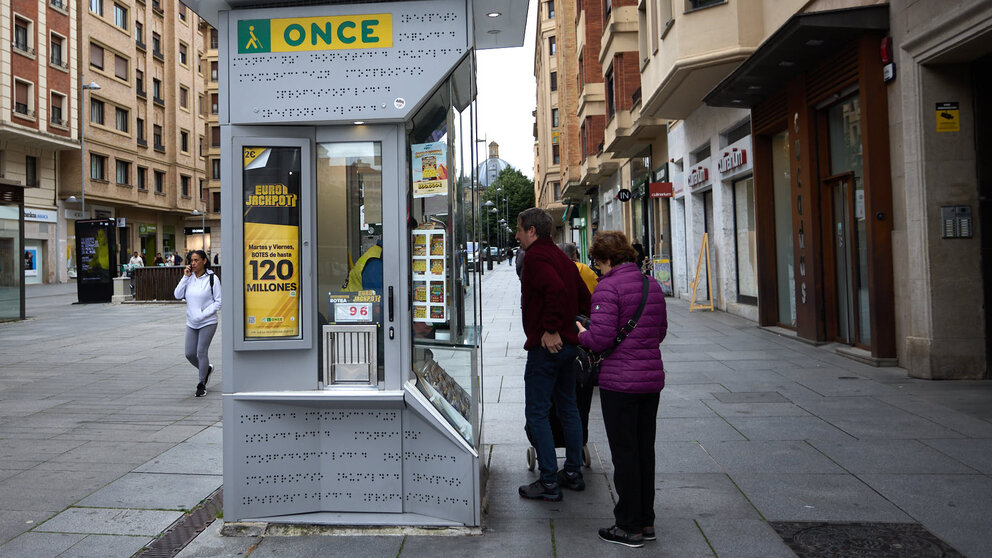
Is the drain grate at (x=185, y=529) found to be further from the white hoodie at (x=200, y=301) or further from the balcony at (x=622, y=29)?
the balcony at (x=622, y=29)

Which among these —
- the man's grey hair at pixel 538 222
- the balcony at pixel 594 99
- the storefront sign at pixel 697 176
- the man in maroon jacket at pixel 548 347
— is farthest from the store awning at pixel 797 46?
the balcony at pixel 594 99

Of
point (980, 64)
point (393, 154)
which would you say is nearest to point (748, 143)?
point (980, 64)

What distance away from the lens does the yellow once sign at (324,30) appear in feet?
13.6

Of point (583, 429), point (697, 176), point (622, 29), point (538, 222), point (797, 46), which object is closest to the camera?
point (538, 222)

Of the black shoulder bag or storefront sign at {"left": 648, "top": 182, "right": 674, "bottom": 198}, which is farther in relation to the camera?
storefront sign at {"left": 648, "top": 182, "right": 674, "bottom": 198}

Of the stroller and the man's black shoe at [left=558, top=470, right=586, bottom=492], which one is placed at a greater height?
the stroller

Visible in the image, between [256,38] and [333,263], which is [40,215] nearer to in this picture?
[256,38]

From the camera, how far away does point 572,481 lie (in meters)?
4.80

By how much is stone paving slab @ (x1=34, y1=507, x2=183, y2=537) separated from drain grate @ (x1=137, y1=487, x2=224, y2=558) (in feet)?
0.24

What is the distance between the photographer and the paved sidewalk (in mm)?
4012

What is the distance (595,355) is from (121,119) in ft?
156

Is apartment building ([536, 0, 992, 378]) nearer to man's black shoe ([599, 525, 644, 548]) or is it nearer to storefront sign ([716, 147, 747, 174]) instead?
storefront sign ([716, 147, 747, 174])

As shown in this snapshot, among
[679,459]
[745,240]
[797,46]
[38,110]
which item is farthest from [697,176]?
[38,110]

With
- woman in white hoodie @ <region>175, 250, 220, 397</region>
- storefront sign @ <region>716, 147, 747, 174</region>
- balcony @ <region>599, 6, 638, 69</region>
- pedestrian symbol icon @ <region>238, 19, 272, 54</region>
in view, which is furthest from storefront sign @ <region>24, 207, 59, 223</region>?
pedestrian symbol icon @ <region>238, 19, 272, 54</region>
